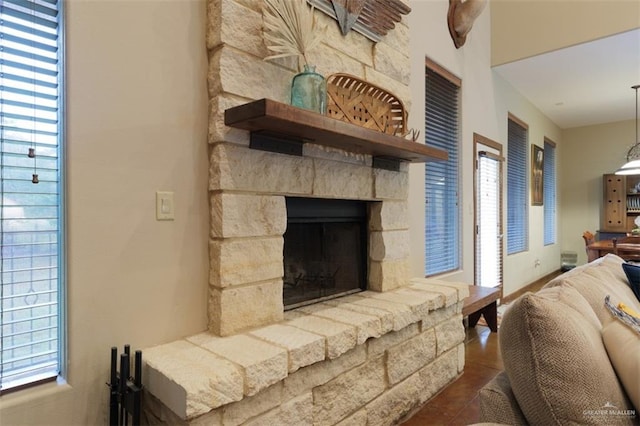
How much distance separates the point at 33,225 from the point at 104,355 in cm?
55

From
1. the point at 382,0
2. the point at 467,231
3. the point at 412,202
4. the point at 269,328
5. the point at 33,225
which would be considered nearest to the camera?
the point at 33,225

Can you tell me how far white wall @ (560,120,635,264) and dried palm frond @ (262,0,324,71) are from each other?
7832mm

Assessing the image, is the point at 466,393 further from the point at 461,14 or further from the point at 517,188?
the point at 517,188

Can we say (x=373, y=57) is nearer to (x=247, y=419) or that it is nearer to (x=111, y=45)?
(x=111, y=45)

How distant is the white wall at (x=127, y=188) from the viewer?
1328 millimetres

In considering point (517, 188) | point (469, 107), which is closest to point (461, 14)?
point (469, 107)

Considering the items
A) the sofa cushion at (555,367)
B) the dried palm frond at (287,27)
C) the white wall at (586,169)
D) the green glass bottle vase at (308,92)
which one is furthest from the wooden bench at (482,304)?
the white wall at (586,169)

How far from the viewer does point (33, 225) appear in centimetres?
131

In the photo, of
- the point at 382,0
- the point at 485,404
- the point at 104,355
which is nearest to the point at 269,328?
the point at 104,355

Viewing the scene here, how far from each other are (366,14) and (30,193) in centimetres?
207

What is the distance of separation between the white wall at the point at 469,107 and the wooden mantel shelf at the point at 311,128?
113cm

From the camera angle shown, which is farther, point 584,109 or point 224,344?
point 584,109

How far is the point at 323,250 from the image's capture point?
240cm

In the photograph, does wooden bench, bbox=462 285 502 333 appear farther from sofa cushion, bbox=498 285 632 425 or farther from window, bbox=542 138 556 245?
window, bbox=542 138 556 245
